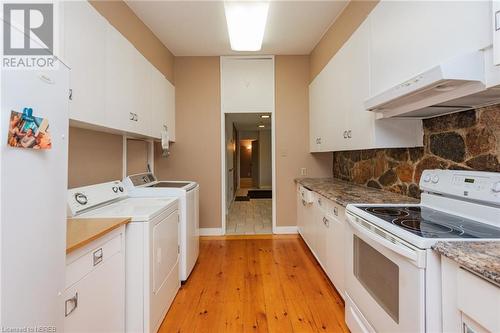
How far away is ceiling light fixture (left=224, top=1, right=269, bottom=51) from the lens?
2131 mm

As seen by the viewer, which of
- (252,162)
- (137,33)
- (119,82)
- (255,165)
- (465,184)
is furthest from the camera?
(252,162)

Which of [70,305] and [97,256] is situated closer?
[70,305]

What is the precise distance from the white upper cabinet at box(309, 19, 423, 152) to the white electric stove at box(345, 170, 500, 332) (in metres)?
0.43

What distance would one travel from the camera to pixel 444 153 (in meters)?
1.59

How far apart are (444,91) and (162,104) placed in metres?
2.84

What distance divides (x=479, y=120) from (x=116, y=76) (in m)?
2.52

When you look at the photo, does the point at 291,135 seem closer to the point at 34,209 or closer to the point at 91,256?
the point at 91,256

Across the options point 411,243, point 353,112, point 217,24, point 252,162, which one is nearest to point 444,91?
point 411,243

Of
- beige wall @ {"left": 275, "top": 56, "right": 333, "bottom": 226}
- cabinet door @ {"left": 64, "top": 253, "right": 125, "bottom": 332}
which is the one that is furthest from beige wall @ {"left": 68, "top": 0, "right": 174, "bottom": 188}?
Result: beige wall @ {"left": 275, "top": 56, "right": 333, "bottom": 226}

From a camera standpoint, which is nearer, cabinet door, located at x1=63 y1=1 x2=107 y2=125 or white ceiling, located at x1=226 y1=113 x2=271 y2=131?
cabinet door, located at x1=63 y1=1 x2=107 y2=125

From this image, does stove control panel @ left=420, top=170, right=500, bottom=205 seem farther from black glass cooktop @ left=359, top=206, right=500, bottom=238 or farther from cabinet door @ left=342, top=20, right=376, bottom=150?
cabinet door @ left=342, top=20, right=376, bottom=150

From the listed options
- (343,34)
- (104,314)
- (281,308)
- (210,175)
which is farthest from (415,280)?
(210,175)

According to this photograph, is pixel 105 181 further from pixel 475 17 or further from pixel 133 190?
pixel 475 17

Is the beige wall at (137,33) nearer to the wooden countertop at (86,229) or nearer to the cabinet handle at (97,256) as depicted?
the wooden countertop at (86,229)
